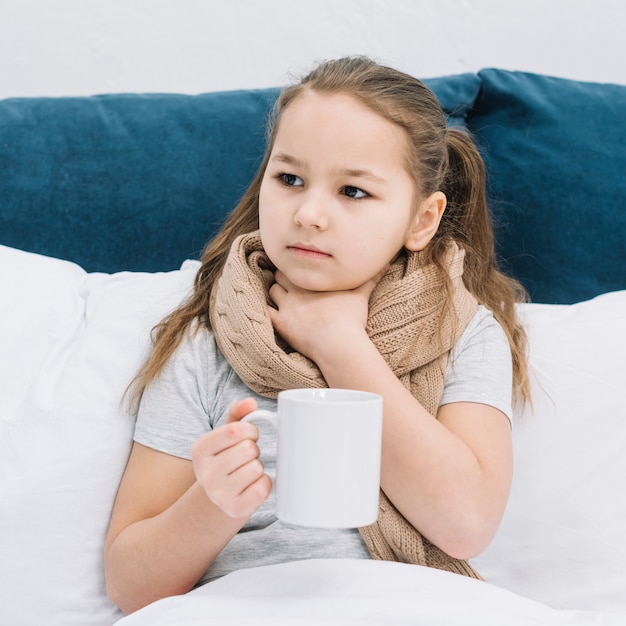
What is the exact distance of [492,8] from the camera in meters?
1.65

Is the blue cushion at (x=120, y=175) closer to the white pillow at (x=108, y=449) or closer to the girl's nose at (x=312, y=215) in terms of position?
the white pillow at (x=108, y=449)

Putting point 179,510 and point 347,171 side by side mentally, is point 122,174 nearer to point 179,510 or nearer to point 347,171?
point 347,171

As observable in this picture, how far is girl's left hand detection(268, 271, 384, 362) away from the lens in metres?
0.98

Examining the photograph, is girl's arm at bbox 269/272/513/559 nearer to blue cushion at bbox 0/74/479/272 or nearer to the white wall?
blue cushion at bbox 0/74/479/272

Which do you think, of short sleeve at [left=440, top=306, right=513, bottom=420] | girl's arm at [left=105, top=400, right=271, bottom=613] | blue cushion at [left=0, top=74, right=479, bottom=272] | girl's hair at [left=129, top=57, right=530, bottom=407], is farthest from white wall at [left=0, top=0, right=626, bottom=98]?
girl's arm at [left=105, top=400, right=271, bottom=613]

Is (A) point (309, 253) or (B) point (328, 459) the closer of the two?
(B) point (328, 459)

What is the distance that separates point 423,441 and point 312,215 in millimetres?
276

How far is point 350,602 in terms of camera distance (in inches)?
30.1

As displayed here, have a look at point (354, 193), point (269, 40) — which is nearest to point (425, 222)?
point (354, 193)

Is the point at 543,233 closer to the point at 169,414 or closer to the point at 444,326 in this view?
the point at 444,326

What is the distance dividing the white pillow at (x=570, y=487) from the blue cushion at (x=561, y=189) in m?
0.24

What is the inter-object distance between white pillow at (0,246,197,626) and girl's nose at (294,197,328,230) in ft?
0.96

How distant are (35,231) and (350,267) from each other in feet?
1.87

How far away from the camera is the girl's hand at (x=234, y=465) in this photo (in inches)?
28.4
